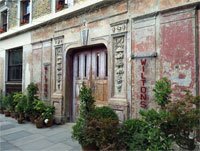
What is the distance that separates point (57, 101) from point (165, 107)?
19.6 ft

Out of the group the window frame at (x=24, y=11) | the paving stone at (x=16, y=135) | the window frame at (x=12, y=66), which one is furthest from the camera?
the window frame at (x=12, y=66)

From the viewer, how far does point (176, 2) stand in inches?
282

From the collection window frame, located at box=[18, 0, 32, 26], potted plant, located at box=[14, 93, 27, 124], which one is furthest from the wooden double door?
window frame, located at box=[18, 0, 32, 26]

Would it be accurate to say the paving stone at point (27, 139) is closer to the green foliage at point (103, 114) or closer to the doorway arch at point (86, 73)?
the doorway arch at point (86, 73)

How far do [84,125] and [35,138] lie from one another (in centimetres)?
246

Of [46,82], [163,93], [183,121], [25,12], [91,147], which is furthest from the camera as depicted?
[25,12]

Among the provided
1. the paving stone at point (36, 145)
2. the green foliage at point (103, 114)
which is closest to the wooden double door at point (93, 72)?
the green foliage at point (103, 114)

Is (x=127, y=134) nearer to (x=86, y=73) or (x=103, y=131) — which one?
(x=103, y=131)

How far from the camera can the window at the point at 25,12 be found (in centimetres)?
1449

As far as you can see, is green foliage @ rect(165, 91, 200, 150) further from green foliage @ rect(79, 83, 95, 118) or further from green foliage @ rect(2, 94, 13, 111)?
green foliage @ rect(2, 94, 13, 111)

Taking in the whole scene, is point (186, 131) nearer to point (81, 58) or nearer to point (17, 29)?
point (81, 58)

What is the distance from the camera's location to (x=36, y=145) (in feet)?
27.4

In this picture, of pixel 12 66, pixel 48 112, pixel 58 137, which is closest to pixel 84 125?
pixel 58 137

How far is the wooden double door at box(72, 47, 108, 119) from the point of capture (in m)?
9.73
